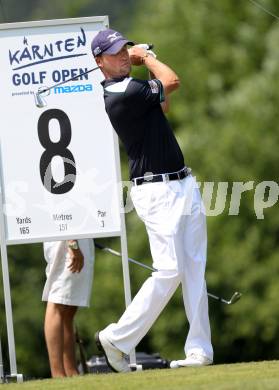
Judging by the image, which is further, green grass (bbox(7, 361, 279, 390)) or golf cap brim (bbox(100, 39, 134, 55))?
golf cap brim (bbox(100, 39, 134, 55))

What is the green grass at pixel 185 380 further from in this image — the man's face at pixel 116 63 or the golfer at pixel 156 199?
the man's face at pixel 116 63

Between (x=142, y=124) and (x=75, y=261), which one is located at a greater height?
(x=142, y=124)

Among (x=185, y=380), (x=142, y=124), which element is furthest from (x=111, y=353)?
(x=142, y=124)

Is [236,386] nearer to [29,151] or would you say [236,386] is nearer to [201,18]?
[29,151]

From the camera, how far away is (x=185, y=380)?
782 cm

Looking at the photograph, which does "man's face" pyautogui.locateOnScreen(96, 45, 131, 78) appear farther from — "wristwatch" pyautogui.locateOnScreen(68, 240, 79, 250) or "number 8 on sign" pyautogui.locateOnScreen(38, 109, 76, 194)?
"wristwatch" pyautogui.locateOnScreen(68, 240, 79, 250)

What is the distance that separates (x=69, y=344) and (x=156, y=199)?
82.2 inches

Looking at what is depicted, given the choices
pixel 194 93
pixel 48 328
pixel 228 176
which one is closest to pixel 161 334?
pixel 228 176

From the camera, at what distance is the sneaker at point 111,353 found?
8656 millimetres

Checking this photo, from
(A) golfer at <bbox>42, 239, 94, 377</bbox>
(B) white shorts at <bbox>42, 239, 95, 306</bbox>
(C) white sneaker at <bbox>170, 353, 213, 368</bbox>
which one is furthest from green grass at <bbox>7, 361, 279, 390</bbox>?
(B) white shorts at <bbox>42, 239, 95, 306</bbox>

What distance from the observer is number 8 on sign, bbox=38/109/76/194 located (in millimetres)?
9391

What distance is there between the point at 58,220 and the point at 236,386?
251 cm

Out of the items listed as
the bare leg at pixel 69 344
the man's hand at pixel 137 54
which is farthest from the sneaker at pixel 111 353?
the man's hand at pixel 137 54

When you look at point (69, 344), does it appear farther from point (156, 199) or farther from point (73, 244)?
point (156, 199)
